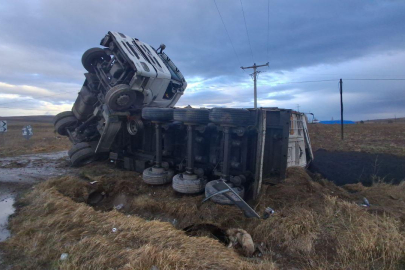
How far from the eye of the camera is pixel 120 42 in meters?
6.62

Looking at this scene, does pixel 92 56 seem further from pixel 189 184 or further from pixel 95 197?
pixel 189 184

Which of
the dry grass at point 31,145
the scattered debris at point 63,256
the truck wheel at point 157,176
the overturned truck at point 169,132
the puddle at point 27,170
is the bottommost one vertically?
the scattered debris at point 63,256

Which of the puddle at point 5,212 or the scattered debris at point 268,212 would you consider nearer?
the puddle at point 5,212

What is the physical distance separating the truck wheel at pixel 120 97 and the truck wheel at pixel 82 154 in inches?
74.6

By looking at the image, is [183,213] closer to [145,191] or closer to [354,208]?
[145,191]

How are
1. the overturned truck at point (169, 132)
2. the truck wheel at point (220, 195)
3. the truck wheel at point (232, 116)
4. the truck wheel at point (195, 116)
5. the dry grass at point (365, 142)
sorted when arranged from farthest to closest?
the dry grass at point (365, 142) → the truck wheel at point (195, 116) → the overturned truck at point (169, 132) → the truck wheel at point (232, 116) → the truck wheel at point (220, 195)

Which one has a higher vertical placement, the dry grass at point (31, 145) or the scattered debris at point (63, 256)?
the dry grass at point (31, 145)

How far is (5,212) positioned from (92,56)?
479 cm

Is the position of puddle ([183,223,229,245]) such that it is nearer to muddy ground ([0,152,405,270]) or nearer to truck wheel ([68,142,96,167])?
muddy ground ([0,152,405,270])

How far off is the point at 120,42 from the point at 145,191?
386cm

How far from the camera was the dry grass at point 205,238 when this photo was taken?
2541 mm

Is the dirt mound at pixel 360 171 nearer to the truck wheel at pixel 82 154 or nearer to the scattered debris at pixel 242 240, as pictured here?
the scattered debris at pixel 242 240

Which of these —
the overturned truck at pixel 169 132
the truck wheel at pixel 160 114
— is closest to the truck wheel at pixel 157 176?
the overturned truck at pixel 169 132

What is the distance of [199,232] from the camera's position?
138 inches
